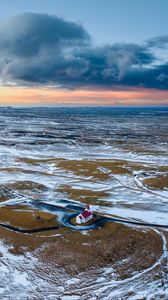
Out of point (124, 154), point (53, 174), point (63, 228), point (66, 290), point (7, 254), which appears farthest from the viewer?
point (124, 154)

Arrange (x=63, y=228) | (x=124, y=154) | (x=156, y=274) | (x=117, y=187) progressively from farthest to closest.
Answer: (x=124, y=154)
(x=117, y=187)
(x=63, y=228)
(x=156, y=274)

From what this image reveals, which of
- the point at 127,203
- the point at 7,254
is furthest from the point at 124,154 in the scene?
the point at 7,254

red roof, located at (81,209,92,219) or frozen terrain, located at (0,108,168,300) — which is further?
red roof, located at (81,209,92,219)

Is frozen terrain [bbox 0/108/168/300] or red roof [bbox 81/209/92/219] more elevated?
red roof [bbox 81/209/92/219]

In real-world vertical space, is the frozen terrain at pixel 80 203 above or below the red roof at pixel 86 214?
below

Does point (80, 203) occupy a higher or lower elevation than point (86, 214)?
lower

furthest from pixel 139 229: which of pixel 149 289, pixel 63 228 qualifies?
pixel 149 289

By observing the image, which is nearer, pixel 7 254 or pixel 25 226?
pixel 7 254

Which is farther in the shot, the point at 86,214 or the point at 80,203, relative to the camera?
the point at 80,203

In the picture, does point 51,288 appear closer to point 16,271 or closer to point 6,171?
point 16,271

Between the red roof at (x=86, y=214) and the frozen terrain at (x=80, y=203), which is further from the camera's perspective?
the red roof at (x=86, y=214)
